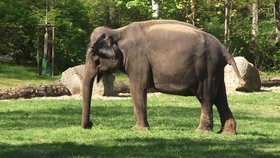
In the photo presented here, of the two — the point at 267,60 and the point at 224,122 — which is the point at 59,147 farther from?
the point at 267,60

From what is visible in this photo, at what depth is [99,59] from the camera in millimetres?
13664

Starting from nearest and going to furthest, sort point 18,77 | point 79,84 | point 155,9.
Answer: point 79,84
point 18,77
point 155,9

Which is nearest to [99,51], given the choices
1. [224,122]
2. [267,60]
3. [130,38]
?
[130,38]

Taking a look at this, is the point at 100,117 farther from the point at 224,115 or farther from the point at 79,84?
the point at 79,84

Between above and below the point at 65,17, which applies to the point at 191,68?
above

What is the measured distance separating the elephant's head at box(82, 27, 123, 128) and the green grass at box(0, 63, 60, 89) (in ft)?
44.8

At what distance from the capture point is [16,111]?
61.2ft

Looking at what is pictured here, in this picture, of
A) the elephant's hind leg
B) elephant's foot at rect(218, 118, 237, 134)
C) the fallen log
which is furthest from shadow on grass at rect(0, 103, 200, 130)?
the fallen log

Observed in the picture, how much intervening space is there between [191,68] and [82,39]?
981 inches

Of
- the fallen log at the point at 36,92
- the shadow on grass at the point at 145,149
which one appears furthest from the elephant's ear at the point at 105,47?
the fallen log at the point at 36,92

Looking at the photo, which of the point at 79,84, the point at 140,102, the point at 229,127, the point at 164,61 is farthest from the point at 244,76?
the point at 164,61

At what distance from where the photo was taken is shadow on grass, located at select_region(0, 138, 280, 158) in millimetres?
10206

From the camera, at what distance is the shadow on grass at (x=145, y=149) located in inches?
402

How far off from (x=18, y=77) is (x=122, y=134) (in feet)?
60.4
